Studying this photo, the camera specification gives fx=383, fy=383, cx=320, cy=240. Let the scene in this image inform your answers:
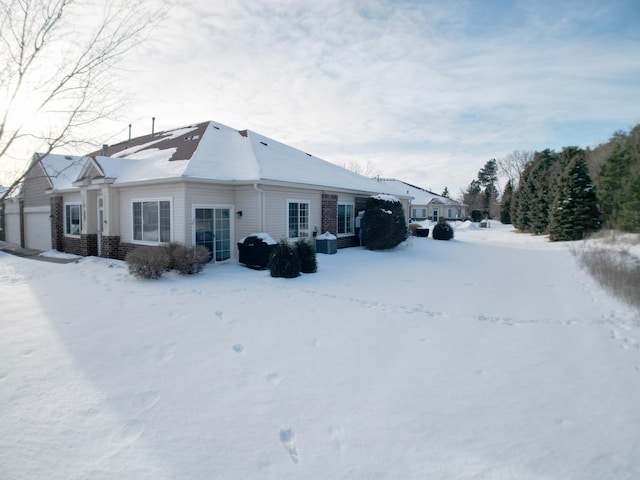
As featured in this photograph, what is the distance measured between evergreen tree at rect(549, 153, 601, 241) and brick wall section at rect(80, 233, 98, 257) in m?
25.9

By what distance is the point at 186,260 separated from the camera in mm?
10133

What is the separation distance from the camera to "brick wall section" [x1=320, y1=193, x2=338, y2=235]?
16.1 meters

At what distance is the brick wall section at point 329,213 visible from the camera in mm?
16094

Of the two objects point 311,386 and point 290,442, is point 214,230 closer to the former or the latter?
point 311,386

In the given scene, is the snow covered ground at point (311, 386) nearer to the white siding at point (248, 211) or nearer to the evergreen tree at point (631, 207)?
the white siding at point (248, 211)

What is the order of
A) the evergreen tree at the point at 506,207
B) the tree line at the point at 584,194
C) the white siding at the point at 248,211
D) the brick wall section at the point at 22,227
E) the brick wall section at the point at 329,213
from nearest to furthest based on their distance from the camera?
1. the white siding at the point at 248,211
2. the brick wall section at the point at 329,213
3. the tree line at the point at 584,194
4. the brick wall section at the point at 22,227
5. the evergreen tree at the point at 506,207

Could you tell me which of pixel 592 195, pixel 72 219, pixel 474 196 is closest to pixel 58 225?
pixel 72 219

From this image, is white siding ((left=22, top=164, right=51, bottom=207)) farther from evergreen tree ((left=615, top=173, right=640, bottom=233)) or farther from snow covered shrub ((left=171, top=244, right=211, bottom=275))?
evergreen tree ((left=615, top=173, right=640, bottom=233))

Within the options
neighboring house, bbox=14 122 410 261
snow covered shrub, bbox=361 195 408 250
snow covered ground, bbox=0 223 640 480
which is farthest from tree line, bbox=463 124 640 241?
snow covered ground, bbox=0 223 640 480

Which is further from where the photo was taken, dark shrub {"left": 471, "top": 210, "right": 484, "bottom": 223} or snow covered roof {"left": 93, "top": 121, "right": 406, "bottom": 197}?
dark shrub {"left": 471, "top": 210, "right": 484, "bottom": 223}

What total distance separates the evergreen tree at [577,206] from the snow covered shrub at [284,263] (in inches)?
825

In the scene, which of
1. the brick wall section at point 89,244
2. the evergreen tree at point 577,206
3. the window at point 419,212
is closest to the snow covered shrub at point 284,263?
the brick wall section at point 89,244

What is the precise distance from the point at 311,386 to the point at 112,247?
1245 cm

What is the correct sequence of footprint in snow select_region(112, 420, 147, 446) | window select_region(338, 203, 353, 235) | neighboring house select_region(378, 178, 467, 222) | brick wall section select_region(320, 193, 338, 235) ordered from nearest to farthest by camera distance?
footprint in snow select_region(112, 420, 147, 446) < brick wall section select_region(320, 193, 338, 235) < window select_region(338, 203, 353, 235) < neighboring house select_region(378, 178, 467, 222)
